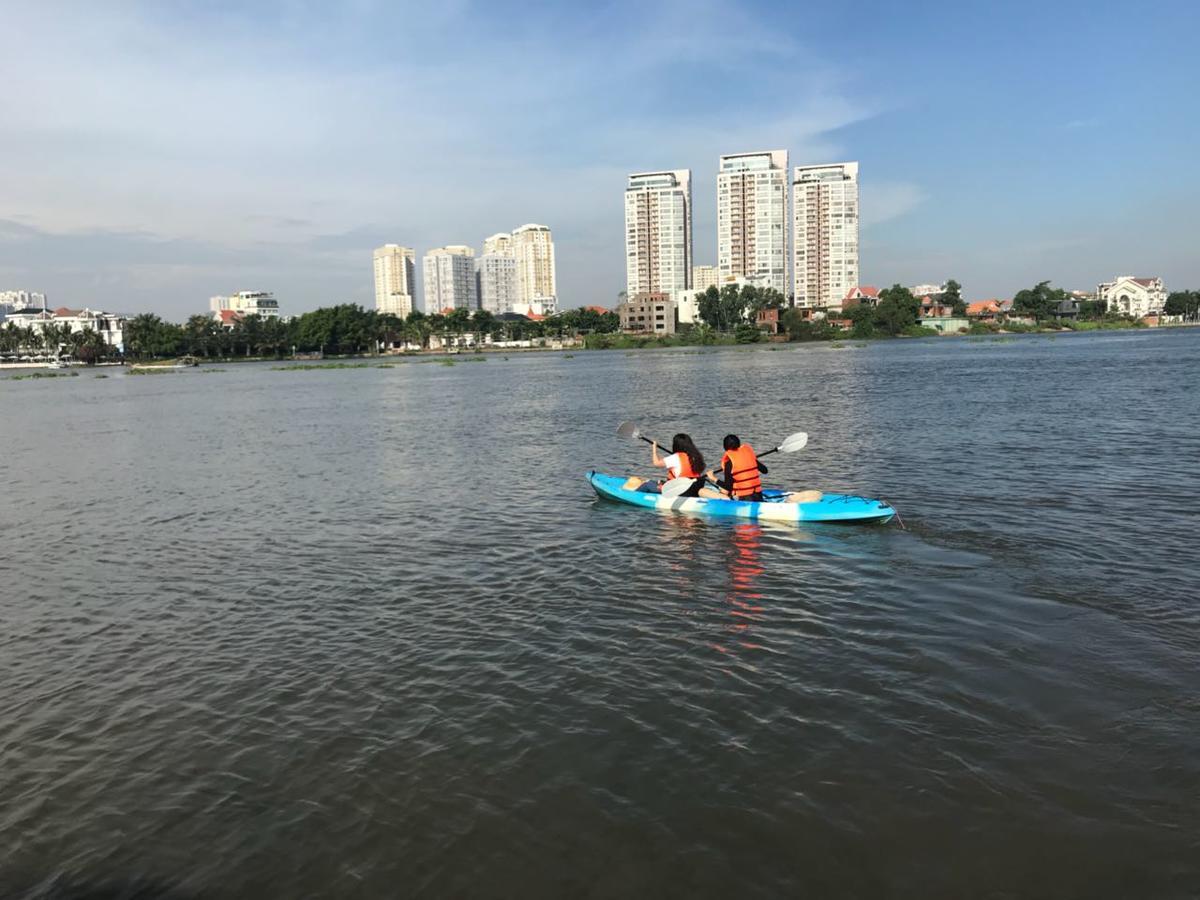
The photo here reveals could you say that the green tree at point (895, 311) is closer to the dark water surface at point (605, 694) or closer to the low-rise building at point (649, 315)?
the low-rise building at point (649, 315)

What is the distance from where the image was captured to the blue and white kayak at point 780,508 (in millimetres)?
14195

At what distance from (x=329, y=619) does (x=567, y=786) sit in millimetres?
5166

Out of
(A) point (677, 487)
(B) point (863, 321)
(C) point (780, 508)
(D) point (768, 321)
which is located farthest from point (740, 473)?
(B) point (863, 321)

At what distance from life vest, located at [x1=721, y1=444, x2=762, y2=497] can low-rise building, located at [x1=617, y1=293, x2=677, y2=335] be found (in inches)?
5850

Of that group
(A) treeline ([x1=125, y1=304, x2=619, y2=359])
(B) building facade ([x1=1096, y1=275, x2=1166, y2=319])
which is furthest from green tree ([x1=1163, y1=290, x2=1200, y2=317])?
(A) treeline ([x1=125, y1=304, x2=619, y2=359])

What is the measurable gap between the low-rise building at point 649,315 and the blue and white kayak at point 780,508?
148m

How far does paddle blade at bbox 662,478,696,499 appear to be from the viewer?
15875 mm

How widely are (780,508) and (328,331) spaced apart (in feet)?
482

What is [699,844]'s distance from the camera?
237 inches

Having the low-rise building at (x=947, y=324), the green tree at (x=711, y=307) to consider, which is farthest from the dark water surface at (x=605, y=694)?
the low-rise building at (x=947, y=324)

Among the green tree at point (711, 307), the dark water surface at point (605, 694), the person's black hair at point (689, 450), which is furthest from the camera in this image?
the green tree at point (711, 307)

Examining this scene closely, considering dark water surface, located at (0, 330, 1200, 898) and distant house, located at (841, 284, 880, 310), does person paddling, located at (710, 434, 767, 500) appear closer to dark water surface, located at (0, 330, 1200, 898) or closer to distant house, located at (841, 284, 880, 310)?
dark water surface, located at (0, 330, 1200, 898)

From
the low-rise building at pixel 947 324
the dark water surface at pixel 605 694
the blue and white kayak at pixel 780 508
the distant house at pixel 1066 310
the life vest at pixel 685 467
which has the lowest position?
the dark water surface at pixel 605 694

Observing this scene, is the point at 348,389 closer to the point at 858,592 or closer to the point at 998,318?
the point at 858,592
